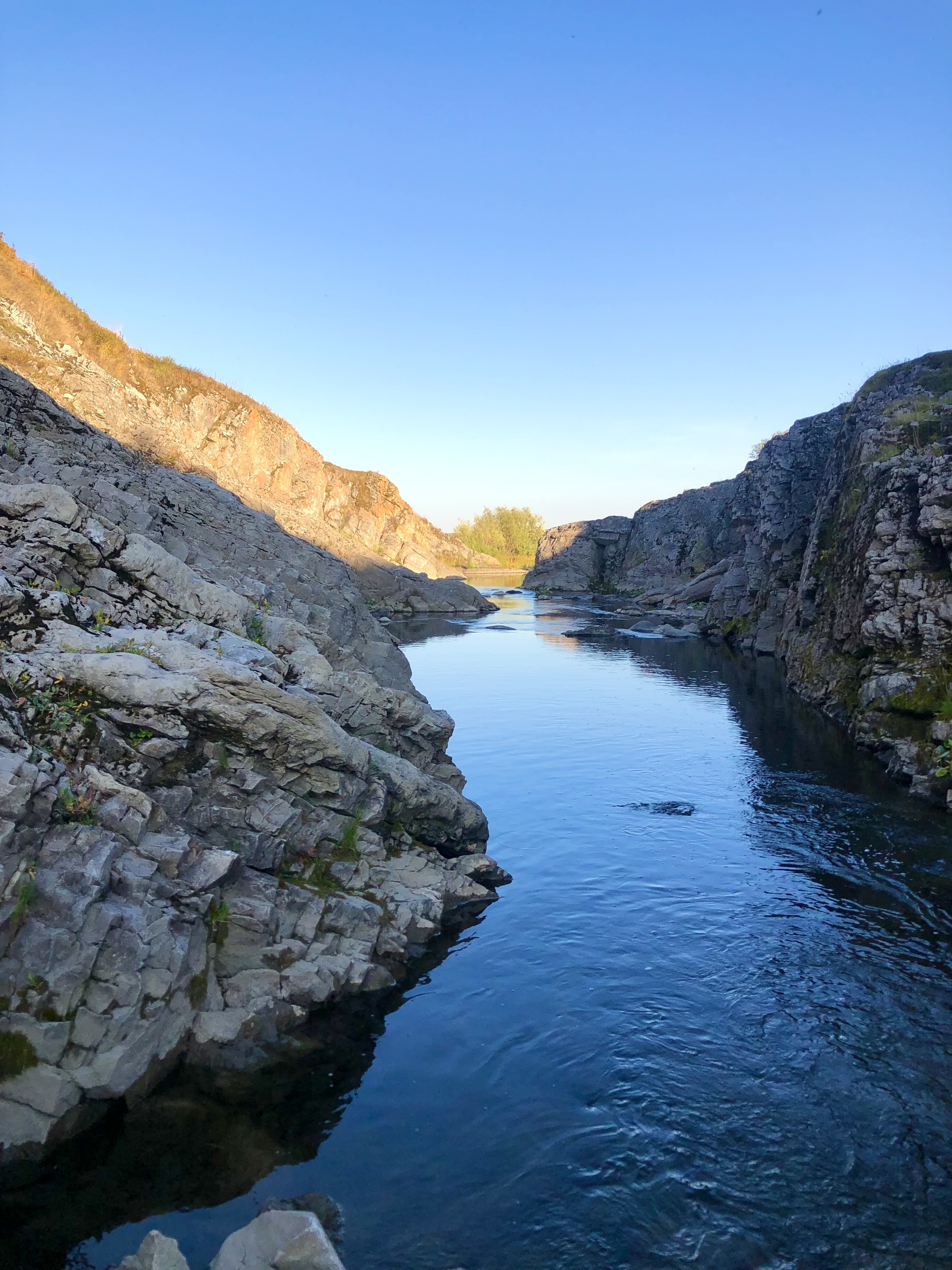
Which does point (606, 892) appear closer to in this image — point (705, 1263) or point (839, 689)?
point (705, 1263)

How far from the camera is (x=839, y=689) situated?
37062 millimetres

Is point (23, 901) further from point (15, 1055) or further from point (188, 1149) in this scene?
point (188, 1149)

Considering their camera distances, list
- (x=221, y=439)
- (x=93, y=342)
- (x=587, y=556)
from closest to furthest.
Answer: (x=93, y=342) < (x=221, y=439) < (x=587, y=556)

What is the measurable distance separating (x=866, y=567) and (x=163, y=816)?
1205 inches

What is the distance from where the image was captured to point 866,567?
1334 inches

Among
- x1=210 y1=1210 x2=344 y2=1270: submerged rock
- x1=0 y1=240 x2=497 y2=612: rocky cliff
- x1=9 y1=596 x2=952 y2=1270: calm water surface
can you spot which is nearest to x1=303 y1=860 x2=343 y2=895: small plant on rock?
x1=9 y1=596 x2=952 y2=1270: calm water surface

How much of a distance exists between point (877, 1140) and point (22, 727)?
499 inches

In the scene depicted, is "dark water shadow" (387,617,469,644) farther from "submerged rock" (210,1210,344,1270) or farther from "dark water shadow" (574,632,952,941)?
"submerged rock" (210,1210,344,1270)

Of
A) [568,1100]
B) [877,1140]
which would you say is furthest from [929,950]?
[568,1100]

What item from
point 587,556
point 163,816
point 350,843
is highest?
point 587,556

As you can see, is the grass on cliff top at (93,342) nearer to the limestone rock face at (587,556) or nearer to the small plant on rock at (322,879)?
the small plant on rock at (322,879)

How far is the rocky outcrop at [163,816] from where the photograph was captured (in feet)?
31.9

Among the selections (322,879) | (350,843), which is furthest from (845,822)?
(322,879)

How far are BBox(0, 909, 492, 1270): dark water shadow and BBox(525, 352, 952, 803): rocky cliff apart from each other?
20.0 metres
